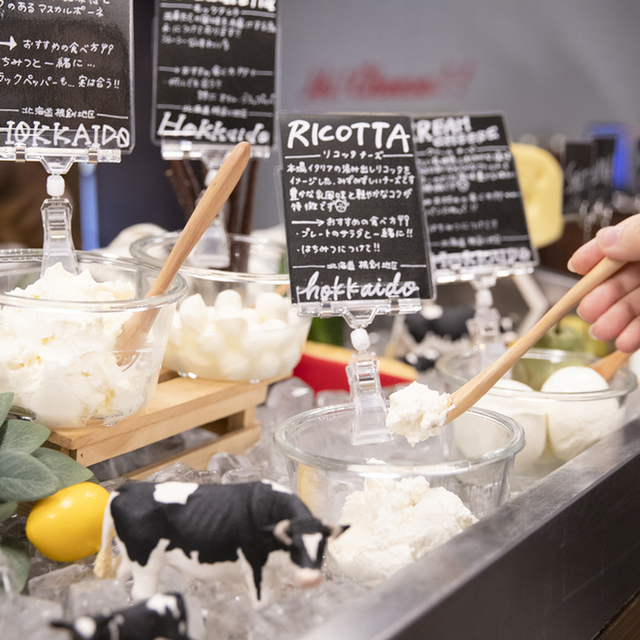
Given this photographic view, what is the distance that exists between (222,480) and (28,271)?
20.2 inches

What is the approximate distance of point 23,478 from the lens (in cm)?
90

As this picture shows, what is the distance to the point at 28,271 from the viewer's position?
1215mm

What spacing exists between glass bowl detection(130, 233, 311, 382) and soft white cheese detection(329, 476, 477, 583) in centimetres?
48

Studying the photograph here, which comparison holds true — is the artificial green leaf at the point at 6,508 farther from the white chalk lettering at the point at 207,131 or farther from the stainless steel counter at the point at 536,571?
the white chalk lettering at the point at 207,131

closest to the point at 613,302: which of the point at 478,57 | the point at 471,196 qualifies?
the point at 471,196

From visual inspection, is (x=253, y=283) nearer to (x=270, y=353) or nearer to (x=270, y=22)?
(x=270, y=353)

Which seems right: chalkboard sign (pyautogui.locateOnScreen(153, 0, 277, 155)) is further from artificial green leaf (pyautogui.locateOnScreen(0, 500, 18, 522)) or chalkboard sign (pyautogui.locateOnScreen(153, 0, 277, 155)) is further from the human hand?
artificial green leaf (pyautogui.locateOnScreen(0, 500, 18, 522))

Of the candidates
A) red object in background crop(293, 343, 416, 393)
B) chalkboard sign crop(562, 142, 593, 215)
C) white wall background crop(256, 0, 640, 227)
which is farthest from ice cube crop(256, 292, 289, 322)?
white wall background crop(256, 0, 640, 227)

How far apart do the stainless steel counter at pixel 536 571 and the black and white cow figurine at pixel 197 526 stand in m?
0.14

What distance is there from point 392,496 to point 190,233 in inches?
20.8

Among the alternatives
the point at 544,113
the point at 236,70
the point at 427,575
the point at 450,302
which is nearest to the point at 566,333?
the point at 450,302

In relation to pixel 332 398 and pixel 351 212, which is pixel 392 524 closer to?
pixel 351 212

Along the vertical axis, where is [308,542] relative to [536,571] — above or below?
above

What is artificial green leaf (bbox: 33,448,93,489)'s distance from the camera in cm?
97
